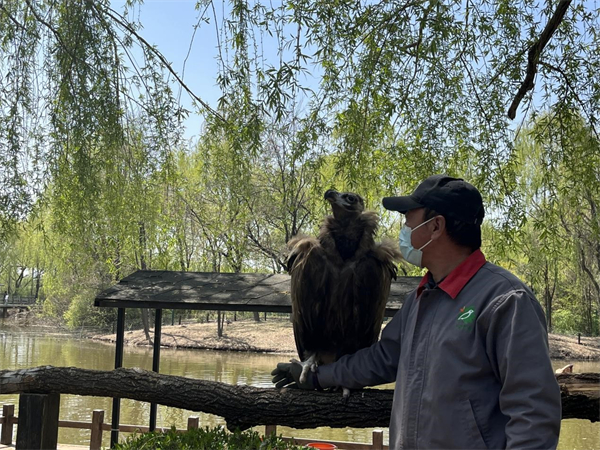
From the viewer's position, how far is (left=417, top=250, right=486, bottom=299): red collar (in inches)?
74.3

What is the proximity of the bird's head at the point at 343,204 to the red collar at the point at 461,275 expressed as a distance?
1.16 m

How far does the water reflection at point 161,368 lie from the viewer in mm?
10734

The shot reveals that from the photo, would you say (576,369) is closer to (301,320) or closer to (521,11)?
(521,11)

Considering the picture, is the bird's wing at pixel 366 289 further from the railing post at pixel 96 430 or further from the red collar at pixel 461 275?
the railing post at pixel 96 430

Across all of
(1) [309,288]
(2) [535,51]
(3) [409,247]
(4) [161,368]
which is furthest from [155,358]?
(4) [161,368]

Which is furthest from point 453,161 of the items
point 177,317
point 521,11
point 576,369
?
point 177,317

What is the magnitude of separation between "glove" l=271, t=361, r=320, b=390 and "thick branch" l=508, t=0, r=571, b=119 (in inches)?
133

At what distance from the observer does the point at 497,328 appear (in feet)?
5.65

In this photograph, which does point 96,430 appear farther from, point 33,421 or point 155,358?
point 33,421

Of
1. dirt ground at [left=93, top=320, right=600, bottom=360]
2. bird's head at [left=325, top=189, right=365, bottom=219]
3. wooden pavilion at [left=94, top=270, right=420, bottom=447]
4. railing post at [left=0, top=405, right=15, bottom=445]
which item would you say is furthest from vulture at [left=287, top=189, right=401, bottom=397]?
dirt ground at [left=93, top=320, right=600, bottom=360]

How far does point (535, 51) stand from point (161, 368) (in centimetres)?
A: 1500

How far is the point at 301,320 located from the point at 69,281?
26.0m

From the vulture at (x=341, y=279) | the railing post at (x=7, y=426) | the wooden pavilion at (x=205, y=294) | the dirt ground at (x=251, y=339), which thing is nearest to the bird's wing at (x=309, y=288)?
the vulture at (x=341, y=279)

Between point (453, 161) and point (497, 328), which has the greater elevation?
point (453, 161)
